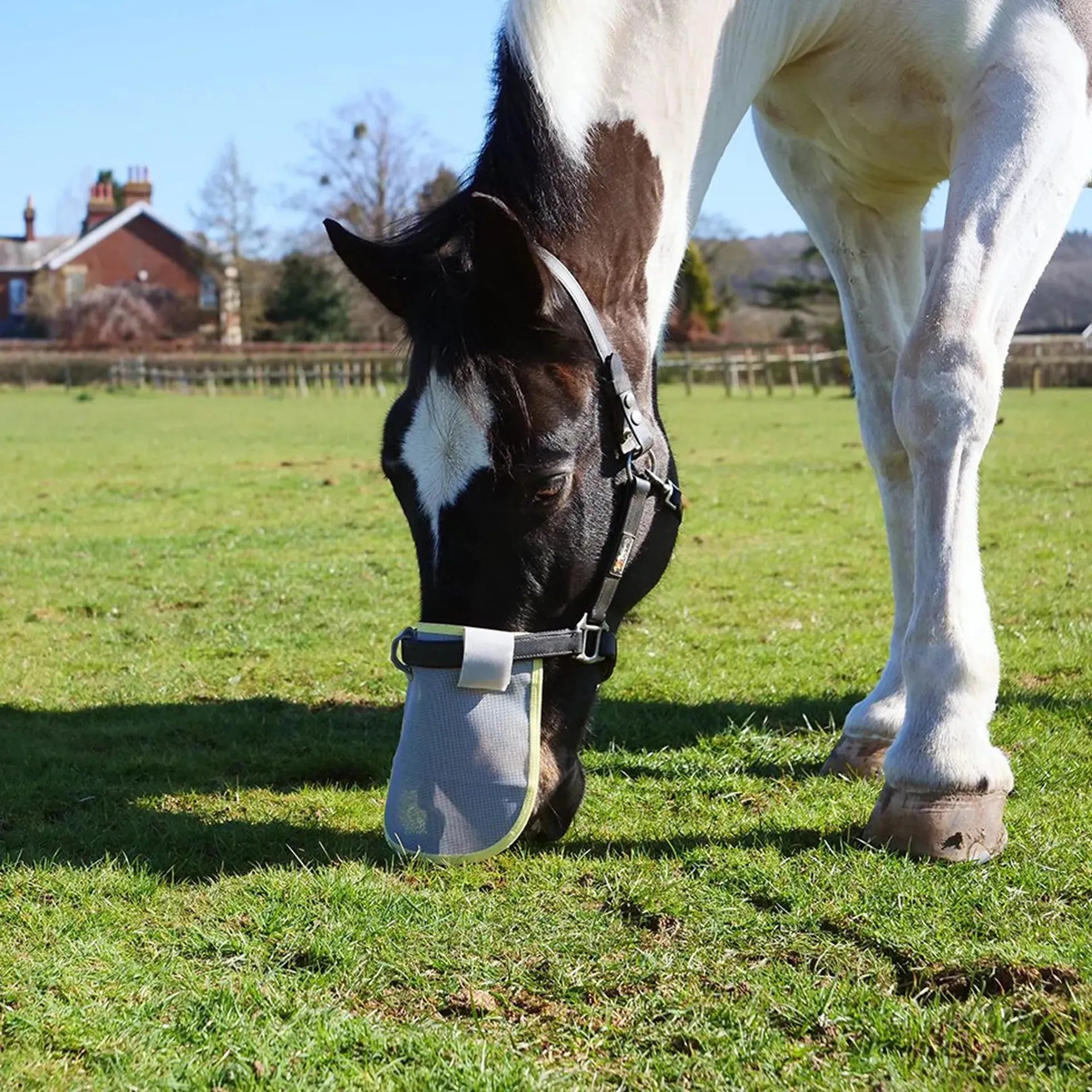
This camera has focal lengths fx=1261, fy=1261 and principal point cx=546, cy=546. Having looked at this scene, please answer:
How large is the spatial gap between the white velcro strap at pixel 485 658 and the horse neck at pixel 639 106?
3.03 ft

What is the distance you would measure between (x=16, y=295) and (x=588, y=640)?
8584 cm

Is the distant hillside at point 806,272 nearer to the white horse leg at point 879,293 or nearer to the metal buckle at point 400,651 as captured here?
the white horse leg at point 879,293

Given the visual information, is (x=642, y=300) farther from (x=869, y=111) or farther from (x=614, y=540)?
(x=869, y=111)

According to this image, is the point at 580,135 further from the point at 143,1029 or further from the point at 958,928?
the point at 143,1029

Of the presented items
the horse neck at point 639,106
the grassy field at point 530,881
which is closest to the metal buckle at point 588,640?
the grassy field at point 530,881

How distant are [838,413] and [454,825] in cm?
2836

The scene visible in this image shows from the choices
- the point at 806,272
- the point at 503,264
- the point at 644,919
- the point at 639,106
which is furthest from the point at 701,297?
the point at 644,919

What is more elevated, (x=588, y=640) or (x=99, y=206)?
(x=99, y=206)

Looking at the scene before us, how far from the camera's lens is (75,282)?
Answer: 76.6m

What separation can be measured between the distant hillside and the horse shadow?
4.65 m

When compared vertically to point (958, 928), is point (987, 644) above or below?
above

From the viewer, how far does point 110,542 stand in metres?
10.9

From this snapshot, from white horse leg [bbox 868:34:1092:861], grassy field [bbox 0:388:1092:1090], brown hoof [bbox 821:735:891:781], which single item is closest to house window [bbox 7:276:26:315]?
grassy field [bbox 0:388:1092:1090]

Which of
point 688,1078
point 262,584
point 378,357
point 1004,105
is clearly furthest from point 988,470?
point 378,357
